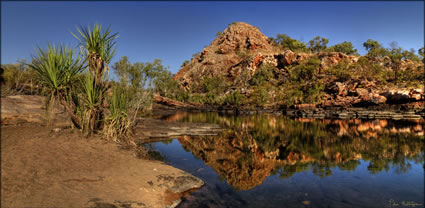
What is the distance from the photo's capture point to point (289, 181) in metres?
8.12

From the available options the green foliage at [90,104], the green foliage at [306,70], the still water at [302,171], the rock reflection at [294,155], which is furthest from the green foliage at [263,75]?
the green foliage at [90,104]

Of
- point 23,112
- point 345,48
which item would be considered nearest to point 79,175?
point 23,112

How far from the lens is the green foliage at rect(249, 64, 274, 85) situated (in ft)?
261

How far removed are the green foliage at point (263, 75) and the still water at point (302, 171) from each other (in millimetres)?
64693

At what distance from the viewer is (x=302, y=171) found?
9.35 m

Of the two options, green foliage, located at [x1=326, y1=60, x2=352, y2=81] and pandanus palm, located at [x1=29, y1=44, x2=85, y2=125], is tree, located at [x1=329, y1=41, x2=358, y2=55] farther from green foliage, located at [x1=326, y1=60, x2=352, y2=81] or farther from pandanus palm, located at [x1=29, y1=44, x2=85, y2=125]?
pandanus palm, located at [x1=29, y1=44, x2=85, y2=125]

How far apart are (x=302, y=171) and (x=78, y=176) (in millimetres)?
7786

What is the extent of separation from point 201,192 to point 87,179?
3.08m

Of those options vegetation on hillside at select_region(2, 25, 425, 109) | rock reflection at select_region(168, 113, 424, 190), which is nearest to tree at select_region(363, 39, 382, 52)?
vegetation on hillside at select_region(2, 25, 425, 109)

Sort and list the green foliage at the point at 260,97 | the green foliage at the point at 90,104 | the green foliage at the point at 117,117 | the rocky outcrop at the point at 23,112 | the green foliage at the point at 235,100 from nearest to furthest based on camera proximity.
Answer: the green foliage at the point at 90,104 → the green foliage at the point at 117,117 → the rocky outcrop at the point at 23,112 → the green foliage at the point at 260,97 → the green foliage at the point at 235,100

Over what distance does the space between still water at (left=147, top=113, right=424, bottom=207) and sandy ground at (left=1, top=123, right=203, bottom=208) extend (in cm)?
95

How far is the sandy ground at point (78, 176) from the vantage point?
16.3 feet

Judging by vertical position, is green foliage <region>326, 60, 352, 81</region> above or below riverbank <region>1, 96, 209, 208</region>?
above

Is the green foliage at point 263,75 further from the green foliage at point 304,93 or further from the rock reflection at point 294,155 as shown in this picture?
the rock reflection at point 294,155
